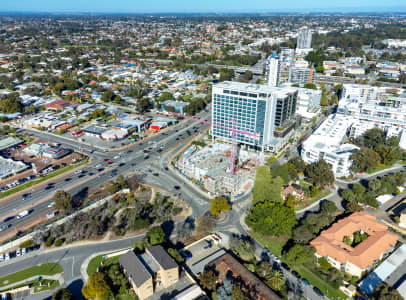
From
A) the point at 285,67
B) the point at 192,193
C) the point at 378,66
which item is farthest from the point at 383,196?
the point at 378,66

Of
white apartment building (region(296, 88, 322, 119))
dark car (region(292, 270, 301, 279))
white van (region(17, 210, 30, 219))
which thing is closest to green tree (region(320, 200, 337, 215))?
dark car (region(292, 270, 301, 279))

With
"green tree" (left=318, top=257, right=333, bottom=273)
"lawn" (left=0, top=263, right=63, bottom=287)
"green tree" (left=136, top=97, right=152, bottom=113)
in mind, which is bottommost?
"lawn" (left=0, top=263, right=63, bottom=287)

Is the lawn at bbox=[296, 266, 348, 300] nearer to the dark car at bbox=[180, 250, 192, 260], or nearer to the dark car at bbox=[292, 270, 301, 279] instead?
the dark car at bbox=[292, 270, 301, 279]

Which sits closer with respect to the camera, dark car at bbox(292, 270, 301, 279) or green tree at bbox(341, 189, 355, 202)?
dark car at bbox(292, 270, 301, 279)

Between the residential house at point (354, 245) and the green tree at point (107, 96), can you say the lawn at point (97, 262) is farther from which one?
the green tree at point (107, 96)

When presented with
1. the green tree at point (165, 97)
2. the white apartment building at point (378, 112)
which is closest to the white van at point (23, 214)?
the green tree at point (165, 97)

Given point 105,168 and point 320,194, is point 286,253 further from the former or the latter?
point 105,168

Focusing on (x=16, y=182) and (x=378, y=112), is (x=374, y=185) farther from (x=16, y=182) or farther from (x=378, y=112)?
(x=16, y=182)
